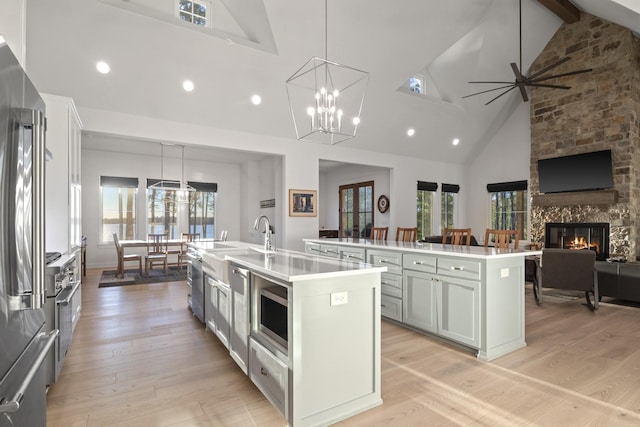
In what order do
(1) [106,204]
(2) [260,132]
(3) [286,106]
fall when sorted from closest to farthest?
(3) [286,106] < (2) [260,132] < (1) [106,204]

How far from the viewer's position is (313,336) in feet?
6.56

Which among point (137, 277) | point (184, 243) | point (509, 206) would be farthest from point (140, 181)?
point (509, 206)

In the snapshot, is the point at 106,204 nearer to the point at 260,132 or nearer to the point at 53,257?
the point at 260,132

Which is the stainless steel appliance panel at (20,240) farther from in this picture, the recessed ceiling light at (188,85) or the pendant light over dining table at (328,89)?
the pendant light over dining table at (328,89)

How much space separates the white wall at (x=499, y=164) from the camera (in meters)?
8.30

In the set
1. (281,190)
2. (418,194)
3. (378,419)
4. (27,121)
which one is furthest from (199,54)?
(418,194)

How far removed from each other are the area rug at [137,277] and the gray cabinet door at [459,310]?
17.0ft

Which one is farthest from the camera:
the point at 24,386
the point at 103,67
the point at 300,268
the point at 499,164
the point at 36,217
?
the point at 499,164

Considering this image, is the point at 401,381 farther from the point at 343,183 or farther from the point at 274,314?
the point at 343,183

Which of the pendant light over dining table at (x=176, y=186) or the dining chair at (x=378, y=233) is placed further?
the pendant light over dining table at (x=176, y=186)

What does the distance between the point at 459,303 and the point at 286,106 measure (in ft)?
14.3

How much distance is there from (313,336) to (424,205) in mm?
7594

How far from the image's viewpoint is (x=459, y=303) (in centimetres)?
311

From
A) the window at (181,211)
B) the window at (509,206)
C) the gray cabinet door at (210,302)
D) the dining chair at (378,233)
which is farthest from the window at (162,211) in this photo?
the window at (509,206)
